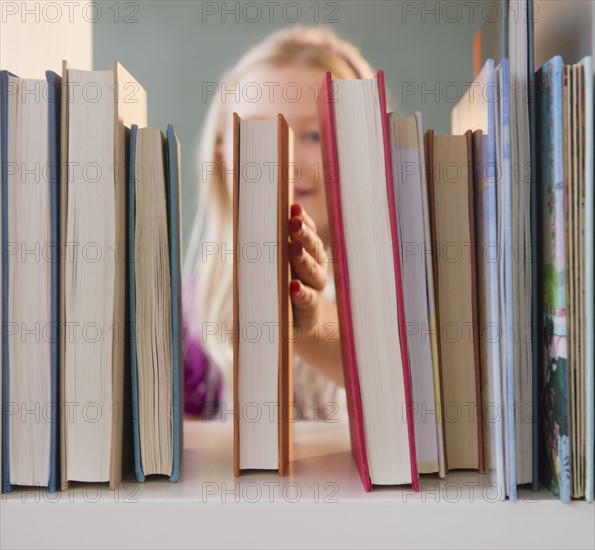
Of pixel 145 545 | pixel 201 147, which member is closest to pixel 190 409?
pixel 201 147

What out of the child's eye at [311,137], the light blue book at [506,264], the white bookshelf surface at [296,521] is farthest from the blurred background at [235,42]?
the white bookshelf surface at [296,521]

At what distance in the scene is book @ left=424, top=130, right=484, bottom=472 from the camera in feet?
2.38

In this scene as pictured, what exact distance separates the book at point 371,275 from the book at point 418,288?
0.04m

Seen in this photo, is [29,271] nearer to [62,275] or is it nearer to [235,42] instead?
[62,275]

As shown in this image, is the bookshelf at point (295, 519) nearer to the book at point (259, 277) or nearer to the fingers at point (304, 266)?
the book at point (259, 277)

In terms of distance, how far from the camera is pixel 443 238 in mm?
729

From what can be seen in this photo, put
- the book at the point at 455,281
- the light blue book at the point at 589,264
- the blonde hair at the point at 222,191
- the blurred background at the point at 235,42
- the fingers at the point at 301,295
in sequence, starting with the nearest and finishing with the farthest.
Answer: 1. the light blue book at the point at 589,264
2. the book at the point at 455,281
3. the fingers at the point at 301,295
4. the blurred background at the point at 235,42
5. the blonde hair at the point at 222,191

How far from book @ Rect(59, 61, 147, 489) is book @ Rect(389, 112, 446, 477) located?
281mm

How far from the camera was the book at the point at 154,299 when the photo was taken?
70 centimetres

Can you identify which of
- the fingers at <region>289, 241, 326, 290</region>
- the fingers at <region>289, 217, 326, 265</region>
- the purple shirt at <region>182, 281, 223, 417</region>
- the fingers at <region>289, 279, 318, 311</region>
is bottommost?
the purple shirt at <region>182, 281, 223, 417</region>

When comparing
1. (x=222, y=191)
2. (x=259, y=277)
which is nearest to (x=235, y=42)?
(x=222, y=191)

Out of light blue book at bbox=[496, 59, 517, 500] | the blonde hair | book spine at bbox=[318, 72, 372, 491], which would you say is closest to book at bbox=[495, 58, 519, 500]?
light blue book at bbox=[496, 59, 517, 500]

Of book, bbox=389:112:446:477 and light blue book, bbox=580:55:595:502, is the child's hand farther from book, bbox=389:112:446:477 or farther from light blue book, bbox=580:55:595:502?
light blue book, bbox=580:55:595:502

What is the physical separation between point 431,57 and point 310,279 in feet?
2.35
